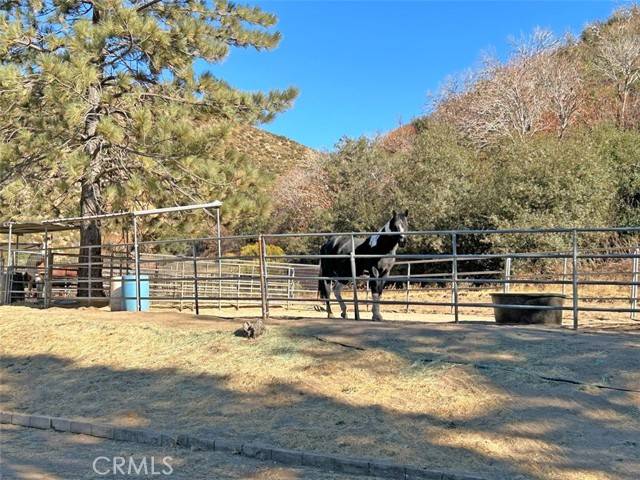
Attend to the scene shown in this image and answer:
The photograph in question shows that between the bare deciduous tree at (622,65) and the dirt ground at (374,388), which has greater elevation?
the bare deciduous tree at (622,65)

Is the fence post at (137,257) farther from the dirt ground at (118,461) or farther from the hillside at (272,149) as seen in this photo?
the hillside at (272,149)

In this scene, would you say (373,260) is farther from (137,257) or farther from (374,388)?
(137,257)

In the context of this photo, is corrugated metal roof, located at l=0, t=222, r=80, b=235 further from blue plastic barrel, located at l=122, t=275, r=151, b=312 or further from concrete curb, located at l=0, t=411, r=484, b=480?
concrete curb, located at l=0, t=411, r=484, b=480

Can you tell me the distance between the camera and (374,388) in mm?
6629

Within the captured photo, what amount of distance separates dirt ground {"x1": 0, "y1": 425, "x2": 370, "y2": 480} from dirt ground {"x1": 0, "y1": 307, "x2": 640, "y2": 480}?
0.40m

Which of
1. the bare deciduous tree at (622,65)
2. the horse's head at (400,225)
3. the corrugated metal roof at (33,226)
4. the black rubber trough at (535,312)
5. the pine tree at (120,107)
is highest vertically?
the bare deciduous tree at (622,65)

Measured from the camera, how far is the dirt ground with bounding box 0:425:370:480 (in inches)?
200

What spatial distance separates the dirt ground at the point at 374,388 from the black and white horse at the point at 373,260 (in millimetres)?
1290

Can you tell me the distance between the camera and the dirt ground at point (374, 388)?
5258mm

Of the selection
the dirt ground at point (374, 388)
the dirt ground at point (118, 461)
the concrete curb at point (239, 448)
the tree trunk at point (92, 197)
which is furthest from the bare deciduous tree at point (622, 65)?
the dirt ground at point (118, 461)

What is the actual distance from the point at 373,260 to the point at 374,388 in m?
4.25

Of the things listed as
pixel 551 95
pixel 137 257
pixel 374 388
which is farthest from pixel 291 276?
pixel 551 95

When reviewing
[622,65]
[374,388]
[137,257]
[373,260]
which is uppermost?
[622,65]

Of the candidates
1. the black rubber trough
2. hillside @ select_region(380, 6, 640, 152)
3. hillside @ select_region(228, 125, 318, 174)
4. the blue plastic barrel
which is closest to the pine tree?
the blue plastic barrel
